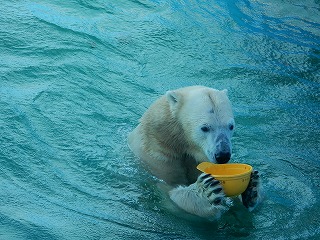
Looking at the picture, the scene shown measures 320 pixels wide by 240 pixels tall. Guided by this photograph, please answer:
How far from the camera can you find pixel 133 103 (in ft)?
23.3

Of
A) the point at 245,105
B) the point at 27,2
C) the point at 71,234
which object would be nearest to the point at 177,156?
the point at 71,234

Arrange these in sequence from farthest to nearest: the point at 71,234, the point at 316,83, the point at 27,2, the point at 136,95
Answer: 1. the point at 27,2
2. the point at 316,83
3. the point at 136,95
4. the point at 71,234

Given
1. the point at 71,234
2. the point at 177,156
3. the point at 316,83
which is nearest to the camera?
the point at 71,234

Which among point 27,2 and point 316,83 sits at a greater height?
point 316,83

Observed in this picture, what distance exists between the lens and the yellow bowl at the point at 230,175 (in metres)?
4.58

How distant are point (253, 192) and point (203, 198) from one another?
387 millimetres

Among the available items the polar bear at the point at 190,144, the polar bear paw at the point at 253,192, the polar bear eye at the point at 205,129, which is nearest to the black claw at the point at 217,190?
the polar bear at the point at 190,144

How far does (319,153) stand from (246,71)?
80.7 inches

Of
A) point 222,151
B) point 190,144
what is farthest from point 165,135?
point 222,151

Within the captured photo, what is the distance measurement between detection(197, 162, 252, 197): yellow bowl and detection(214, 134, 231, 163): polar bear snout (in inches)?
4.5

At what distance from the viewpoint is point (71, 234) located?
4.66 meters

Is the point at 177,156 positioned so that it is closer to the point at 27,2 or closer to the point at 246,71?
the point at 246,71

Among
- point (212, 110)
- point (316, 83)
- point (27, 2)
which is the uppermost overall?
point (212, 110)

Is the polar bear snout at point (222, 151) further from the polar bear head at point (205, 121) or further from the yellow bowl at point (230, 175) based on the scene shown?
the yellow bowl at point (230, 175)
